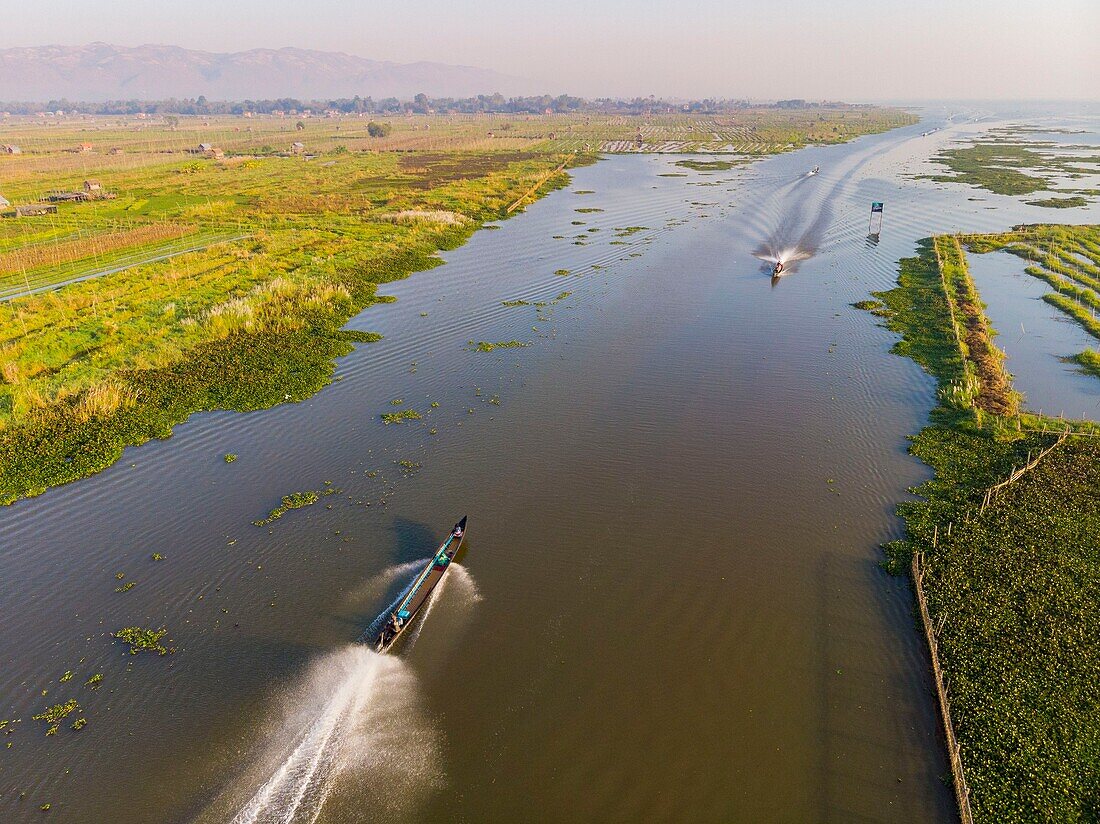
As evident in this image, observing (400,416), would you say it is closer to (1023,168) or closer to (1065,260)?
(1065,260)

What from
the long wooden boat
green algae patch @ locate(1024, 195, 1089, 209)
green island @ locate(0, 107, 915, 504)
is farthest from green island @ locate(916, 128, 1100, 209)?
the long wooden boat

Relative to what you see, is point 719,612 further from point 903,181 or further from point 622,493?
point 903,181

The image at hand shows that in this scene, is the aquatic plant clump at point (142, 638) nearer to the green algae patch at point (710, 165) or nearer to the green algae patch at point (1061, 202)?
the green algae patch at point (1061, 202)

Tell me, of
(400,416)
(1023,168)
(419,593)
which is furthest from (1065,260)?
(1023,168)

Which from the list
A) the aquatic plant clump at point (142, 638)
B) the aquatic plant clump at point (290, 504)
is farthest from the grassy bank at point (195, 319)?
the aquatic plant clump at point (142, 638)

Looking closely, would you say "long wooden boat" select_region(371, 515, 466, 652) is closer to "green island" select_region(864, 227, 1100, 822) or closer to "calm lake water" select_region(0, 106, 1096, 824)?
"calm lake water" select_region(0, 106, 1096, 824)

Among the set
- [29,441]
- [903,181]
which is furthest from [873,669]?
[903,181]
